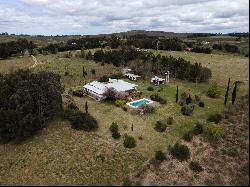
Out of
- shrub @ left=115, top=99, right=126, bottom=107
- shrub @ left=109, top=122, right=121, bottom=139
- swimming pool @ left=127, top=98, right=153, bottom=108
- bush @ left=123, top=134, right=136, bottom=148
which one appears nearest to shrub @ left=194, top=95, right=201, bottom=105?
swimming pool @ left=127, top=98, right=153, bottom=108

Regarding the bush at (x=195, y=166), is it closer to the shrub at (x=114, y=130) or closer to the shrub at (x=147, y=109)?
the shrub at (x=114, y=130)

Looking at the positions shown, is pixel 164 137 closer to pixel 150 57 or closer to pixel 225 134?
pixel 225 134

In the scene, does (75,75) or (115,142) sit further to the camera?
(75,75)

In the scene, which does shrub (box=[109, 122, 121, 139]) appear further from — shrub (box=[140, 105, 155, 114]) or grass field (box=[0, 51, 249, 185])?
shrub (box=[140, 105, 155, 114])

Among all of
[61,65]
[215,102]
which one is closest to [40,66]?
[61,65]

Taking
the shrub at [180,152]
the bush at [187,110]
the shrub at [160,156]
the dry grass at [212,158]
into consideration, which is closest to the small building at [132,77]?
the bush at [187,110]

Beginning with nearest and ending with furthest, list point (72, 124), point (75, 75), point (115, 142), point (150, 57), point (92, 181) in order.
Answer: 1. point (92, 181)
2. point (115, 142)
3. point (72, 124)
4. point (75, 75)
5. point (150, 57)
